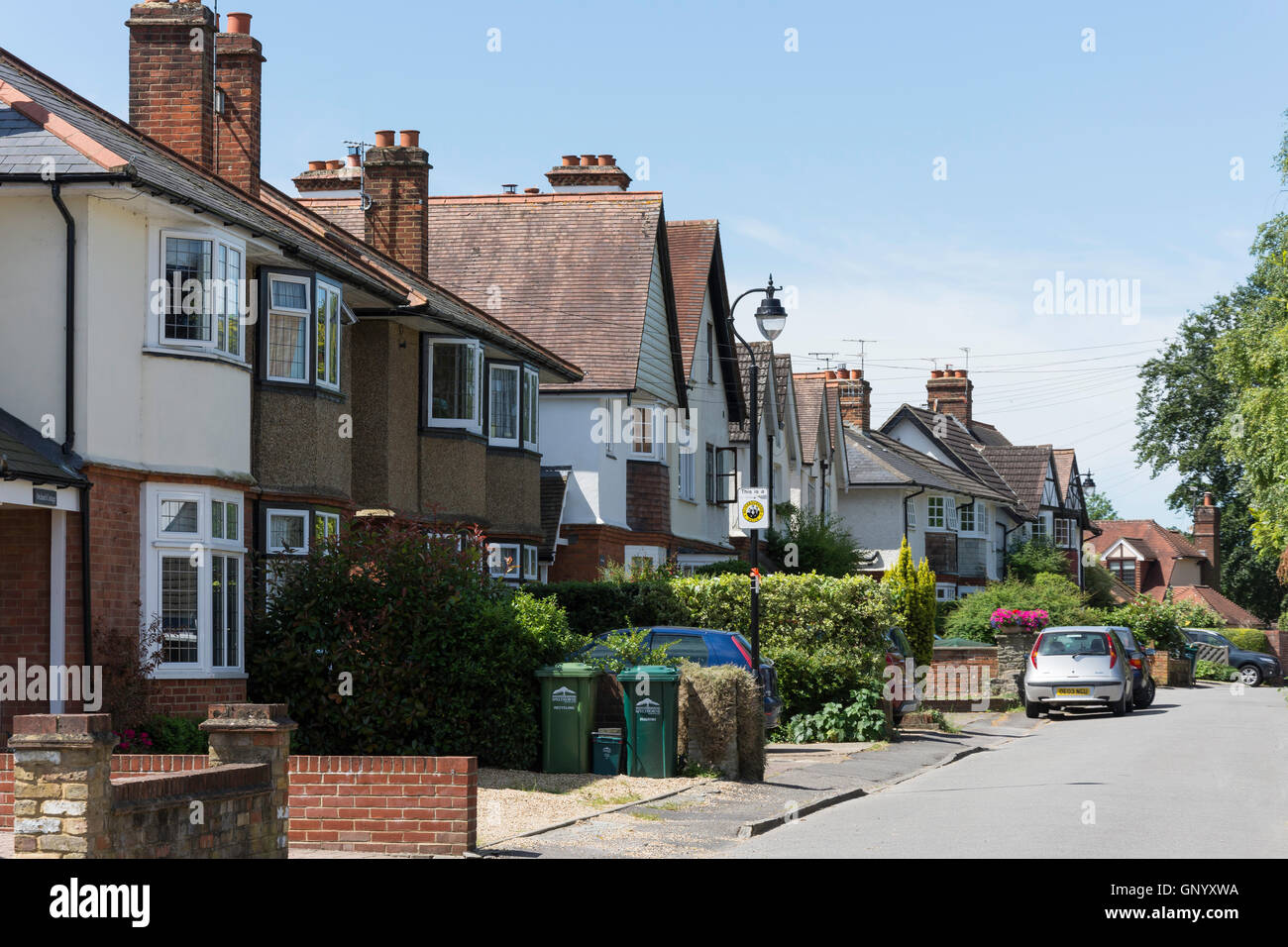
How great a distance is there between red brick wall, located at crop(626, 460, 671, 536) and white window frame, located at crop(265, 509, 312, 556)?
1415 centimetres

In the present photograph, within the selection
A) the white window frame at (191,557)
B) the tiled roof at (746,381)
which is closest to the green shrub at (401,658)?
the white window frame at (191,557)

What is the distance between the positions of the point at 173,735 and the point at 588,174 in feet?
77.4

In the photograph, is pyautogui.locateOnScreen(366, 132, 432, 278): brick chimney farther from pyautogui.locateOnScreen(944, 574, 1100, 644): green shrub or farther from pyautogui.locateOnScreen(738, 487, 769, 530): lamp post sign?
pyautogui.locateOnScreen(944, 574, 1100, 644): green shrub

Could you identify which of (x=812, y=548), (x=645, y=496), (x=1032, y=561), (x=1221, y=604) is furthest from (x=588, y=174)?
(x=1221, y=604)

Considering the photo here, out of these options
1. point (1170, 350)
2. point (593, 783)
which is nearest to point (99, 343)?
point (593, 783)

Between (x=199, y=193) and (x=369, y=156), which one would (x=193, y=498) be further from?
(x=369, y=156)

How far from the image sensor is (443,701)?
16250mm

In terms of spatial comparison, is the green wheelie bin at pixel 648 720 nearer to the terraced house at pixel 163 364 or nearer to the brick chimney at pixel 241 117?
the terraced house at pixel 163 364

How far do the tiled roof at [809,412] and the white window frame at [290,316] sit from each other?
31.0m

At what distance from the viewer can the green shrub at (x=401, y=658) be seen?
52.7 feet

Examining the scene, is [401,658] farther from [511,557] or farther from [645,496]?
[645,496]

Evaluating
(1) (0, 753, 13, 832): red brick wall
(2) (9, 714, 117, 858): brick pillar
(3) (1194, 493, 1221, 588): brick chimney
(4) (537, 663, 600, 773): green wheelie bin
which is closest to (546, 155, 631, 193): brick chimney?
(4) (537, 663, 600, 773): green wheelie bin

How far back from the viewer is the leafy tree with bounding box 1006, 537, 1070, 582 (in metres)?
65.6

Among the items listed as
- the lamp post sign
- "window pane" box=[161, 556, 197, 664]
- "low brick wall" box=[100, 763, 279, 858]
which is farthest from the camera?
the lamp post sign
